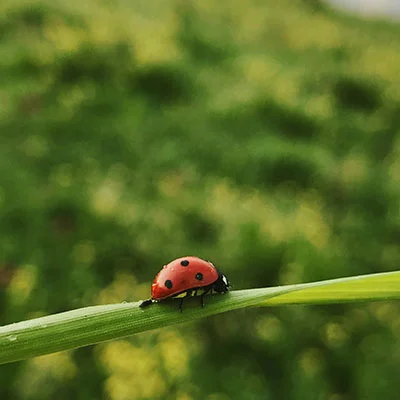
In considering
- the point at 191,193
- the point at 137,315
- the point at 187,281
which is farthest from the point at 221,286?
the point at 191,193

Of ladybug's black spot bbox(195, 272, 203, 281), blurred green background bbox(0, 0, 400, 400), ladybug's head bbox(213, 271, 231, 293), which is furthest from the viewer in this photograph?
blurred green background bbox(0, 0, 400, 400)

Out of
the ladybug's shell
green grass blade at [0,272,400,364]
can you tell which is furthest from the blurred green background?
green grass blade at [0,272,400,364]

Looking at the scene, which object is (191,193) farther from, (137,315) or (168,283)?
(137,315)

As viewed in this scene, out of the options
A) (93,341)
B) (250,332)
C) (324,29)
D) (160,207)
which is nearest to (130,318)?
(93,341)

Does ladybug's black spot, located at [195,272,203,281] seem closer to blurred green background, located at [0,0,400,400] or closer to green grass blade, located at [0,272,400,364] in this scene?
green grass blade, located at [0,272,400,364]

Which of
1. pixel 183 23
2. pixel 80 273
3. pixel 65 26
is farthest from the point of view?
pixel 183 23

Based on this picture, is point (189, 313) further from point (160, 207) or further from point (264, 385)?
point (160, 207)
